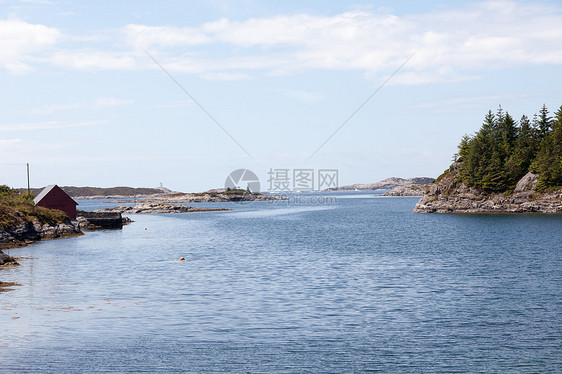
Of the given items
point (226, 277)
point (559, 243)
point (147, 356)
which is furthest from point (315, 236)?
point (147, 356)

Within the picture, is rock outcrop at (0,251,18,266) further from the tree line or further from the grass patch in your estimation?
the tree line

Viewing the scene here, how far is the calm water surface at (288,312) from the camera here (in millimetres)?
20609

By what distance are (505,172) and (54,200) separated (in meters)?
107

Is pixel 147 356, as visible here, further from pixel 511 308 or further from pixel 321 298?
A: pixel 511 308

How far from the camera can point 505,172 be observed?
130m

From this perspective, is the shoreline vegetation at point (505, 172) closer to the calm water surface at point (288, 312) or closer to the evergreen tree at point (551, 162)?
the evergreen tree at point (551, 162)

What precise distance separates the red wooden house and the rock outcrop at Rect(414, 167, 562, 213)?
94.2 metres

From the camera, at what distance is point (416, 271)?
44.2 metres

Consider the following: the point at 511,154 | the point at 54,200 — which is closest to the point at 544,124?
the point at 511,154

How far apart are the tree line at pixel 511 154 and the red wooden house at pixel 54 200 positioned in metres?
98.7

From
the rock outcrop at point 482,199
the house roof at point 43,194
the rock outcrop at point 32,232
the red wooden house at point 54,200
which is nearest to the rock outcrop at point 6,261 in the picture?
the rock outcrop at point 32,232

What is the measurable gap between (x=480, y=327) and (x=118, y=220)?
302ft

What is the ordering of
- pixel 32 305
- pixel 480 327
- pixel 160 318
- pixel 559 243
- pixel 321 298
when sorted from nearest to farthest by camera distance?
pixel 480 327, pixel 160 318, pixel 32 305, pixel 321 298, pixel 559 243

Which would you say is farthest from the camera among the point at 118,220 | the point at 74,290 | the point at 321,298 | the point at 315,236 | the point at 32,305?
the point at 118,220
